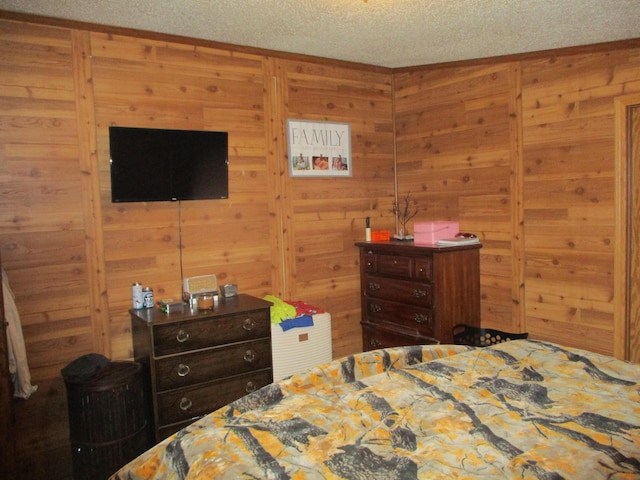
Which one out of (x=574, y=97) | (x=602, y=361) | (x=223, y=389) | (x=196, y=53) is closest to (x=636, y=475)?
(x=602, y=361)

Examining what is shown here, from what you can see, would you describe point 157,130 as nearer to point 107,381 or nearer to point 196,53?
point 196,53

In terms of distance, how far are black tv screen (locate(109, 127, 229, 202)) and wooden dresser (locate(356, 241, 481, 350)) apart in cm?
133

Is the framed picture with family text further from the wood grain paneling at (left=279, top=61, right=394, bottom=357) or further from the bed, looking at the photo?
the bed

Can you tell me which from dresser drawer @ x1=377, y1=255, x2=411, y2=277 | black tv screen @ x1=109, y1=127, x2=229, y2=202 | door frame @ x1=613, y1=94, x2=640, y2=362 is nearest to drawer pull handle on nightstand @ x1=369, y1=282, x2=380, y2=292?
dresser drawer @ x1=377, y1=255, x2=411, y2=277

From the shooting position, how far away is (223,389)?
305cm

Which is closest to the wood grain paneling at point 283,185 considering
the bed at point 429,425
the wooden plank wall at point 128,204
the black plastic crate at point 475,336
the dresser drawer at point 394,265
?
the wooden plank wall at point 128,204

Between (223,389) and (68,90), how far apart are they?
6.52ft

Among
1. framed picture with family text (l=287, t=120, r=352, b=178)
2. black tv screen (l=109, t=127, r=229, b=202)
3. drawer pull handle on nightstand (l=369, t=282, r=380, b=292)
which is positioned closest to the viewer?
black tv screen (l=109, t=127, r=229, b=202)

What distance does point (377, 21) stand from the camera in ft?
10.2

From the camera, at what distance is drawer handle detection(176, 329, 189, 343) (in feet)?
9.53

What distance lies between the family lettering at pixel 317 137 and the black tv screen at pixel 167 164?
68 centimetres

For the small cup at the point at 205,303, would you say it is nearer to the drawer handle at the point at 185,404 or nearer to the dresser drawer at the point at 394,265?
the drawer handle at the point at 185,404

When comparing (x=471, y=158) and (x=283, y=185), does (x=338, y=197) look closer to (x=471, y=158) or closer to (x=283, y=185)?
(x=283, y=185)

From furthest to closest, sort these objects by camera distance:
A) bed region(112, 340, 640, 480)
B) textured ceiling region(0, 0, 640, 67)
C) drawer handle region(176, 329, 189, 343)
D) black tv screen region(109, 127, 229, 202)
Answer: black tv screen region(109, 127, 229, 202) → drawer handle region(176, 329, 189, 343) → textured ceiling region(0, 0, 640, 67) → bed region(112, 340, 640, 480)
